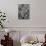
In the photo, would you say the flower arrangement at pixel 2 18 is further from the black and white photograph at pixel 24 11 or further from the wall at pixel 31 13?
the black and white photograph at pixel 24 11

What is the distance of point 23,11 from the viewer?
3.07 meters

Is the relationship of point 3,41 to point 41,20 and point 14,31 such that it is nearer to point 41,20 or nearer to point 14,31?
point 14,31

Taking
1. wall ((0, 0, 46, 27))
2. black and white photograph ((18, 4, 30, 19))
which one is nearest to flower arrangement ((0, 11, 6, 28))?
wall ((0, 0, 46, 27))

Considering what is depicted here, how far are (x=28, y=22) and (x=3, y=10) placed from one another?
0.62 m

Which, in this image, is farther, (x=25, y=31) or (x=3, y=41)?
(x=25, y=31)

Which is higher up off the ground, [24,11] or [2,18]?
[24,11]

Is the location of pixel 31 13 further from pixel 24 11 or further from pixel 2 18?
pixel 2 18

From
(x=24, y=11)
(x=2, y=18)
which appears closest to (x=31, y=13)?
(x=24, y=11)

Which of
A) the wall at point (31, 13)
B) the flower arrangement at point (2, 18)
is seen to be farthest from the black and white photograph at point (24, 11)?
the flower arrangement at point (2, 18)

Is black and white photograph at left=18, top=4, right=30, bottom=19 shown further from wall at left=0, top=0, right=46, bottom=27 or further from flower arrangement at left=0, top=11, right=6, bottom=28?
flower arrangement at left=0, top=11, right=6, bottom=28

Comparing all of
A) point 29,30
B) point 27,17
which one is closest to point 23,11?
point 27,17

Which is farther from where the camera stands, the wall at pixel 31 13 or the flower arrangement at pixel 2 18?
the wall at pixel 31 13

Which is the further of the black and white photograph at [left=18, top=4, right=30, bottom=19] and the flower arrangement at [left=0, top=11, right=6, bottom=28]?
the black and white photograph at [left=18, top=4, right=30, bottom=19]

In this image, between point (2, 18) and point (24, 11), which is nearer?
point (2, 18)
